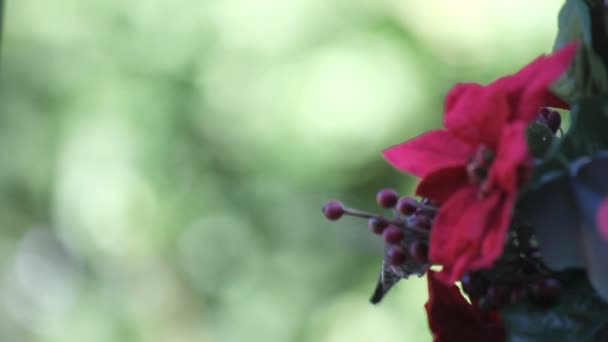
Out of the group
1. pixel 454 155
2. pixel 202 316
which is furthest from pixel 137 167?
pixel 454 155

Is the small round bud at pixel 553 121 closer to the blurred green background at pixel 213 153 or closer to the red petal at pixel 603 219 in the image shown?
the red petal at pixel 603 219

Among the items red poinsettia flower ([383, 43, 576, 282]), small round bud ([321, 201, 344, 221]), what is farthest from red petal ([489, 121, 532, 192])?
small round bud ([321, 201, 344, 221])

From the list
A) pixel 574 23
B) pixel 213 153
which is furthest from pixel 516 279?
pixel 213 153

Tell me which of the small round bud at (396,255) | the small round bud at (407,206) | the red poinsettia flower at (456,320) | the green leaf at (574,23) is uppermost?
the green leaf at (574,23)

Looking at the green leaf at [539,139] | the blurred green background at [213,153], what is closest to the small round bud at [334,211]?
the green leaf at [539,139]

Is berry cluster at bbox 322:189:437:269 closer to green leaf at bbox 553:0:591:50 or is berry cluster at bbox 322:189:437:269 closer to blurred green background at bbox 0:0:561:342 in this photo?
green leaf at bbox 553:0:591:50

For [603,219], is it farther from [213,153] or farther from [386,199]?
[213,153]
